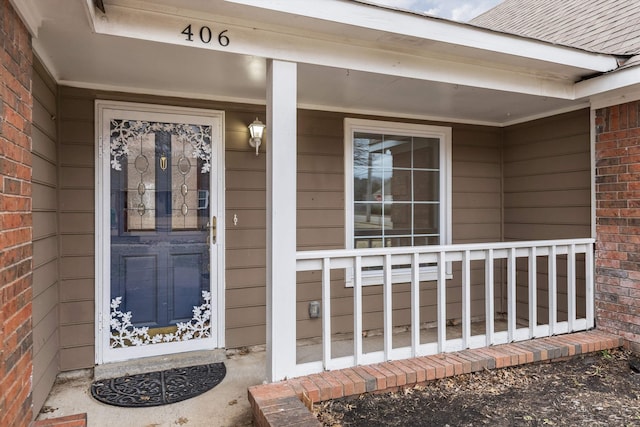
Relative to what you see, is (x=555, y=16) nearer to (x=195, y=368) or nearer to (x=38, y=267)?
(x=195, y=368)

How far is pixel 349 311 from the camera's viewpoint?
4.07m

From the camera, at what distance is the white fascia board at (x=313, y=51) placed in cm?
218

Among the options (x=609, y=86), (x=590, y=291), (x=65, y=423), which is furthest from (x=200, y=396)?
(x=609, y=86)

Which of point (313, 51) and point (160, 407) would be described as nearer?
point (313, 51)

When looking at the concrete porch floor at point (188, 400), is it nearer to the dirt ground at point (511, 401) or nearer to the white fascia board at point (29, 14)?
the dirt ground at point (511, 401)

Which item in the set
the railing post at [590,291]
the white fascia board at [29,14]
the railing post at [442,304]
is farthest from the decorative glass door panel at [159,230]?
the railing post at [590,291]

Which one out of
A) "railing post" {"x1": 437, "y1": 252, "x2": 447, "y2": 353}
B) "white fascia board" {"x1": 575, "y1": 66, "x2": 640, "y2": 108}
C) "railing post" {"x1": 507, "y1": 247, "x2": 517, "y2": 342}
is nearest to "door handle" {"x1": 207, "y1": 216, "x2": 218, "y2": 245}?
"railing post" {"x1": 437, "y1": 252, "x2": 447, "y2": 353}

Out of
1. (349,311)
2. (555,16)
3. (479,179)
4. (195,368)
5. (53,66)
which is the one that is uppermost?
(555,16)

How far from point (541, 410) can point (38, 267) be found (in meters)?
3.26

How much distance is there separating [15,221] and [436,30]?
8.33ft

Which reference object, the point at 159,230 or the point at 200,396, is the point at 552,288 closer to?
the point at 200,396

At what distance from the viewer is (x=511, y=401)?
2.55 metres

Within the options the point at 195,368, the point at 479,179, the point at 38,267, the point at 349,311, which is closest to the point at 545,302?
the point at 479,179

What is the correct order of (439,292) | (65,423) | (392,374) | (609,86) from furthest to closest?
(609,86) < (439,292) < (392,374) < (65,423)
